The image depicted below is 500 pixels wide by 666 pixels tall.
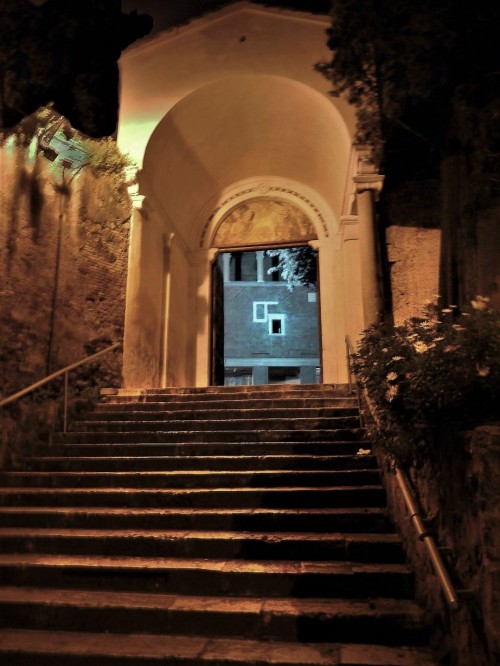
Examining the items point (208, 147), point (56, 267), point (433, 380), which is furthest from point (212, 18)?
point (433, 380)

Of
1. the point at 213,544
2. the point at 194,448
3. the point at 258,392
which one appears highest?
the point at 258,392

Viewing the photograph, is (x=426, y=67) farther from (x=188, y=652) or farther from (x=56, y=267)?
(x=56, y=267)

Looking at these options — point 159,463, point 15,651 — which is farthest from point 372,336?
point 15,651

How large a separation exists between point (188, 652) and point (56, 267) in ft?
20.2

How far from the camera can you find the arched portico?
9062mm

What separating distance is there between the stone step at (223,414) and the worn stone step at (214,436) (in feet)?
1.10

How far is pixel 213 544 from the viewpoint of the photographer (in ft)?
12.5

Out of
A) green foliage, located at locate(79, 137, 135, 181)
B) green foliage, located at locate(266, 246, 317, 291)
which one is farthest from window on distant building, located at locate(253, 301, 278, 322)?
green foliage, located at locate(79, 137, 135, 181)

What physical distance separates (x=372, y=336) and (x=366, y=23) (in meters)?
3.45

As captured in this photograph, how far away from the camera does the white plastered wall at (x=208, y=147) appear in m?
8.98

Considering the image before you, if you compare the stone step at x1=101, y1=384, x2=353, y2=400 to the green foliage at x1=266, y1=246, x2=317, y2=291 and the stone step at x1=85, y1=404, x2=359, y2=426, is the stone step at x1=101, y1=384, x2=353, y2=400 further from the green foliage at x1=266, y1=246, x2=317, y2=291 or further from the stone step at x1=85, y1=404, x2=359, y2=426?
the green foliage at x1=266, y1=246, x2=317, y2=291

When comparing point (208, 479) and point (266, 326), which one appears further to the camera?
point (266, 326)

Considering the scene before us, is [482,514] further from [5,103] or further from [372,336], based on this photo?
[5,103]

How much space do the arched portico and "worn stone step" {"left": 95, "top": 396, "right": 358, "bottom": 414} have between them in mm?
1721
